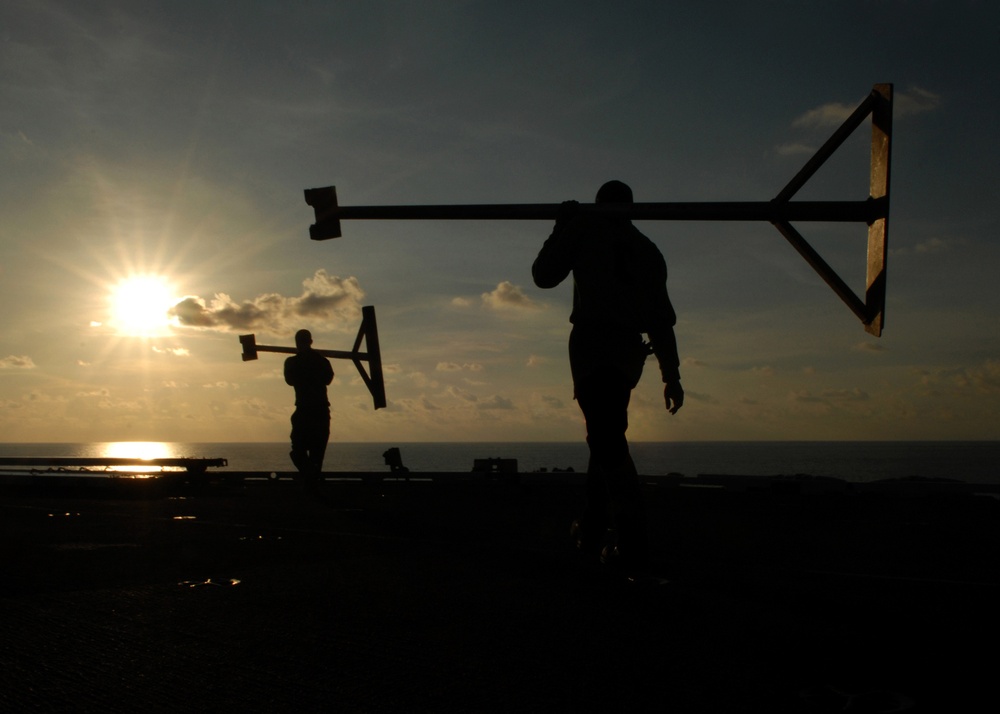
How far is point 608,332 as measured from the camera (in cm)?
457

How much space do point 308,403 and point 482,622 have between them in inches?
377

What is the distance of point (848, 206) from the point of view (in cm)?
582

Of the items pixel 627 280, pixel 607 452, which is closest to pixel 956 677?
pixel 607 452

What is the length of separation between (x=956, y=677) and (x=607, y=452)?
7.62ft

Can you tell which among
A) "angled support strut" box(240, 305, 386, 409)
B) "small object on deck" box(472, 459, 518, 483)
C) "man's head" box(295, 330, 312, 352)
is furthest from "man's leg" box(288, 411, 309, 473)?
"angled support strut" box(240, 305, 386, 409)

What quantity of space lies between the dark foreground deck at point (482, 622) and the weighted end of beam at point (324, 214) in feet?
8.61

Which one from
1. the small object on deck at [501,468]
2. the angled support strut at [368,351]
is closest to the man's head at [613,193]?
the small object on deck at [501,468]

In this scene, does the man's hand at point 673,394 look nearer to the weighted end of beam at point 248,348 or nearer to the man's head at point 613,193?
the man's head at point 613,193

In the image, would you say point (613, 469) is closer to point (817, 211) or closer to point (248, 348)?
point (817, 211)

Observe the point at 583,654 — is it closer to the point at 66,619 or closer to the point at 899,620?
the point at 899,620

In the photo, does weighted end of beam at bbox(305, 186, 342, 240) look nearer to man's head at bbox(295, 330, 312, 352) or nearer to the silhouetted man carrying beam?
the silhouetted man carrying beam

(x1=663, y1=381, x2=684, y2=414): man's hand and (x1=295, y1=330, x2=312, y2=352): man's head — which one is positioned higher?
(x1=295, y1=330, x2=312, y2=352): man's head

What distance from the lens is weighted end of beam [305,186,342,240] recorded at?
7184 millimetres

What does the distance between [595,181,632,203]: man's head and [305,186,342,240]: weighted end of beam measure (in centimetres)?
297
